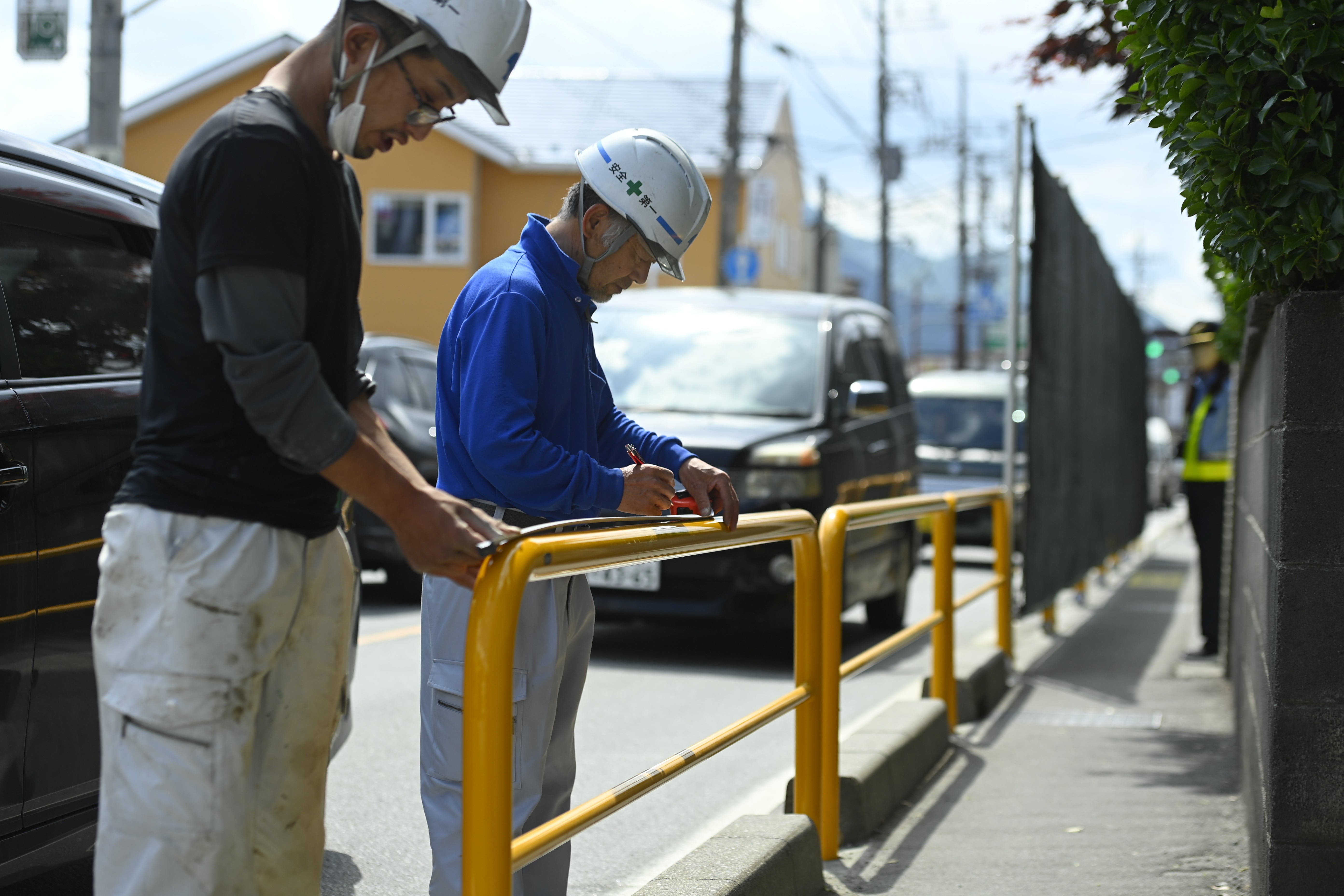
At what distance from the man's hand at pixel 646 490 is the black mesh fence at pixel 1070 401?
213 inches

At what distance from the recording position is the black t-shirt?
1.94 metres

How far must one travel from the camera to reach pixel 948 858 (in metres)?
4.46

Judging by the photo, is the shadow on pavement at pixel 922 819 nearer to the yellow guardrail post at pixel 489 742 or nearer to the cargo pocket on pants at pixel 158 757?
the yellow guardrail post at pixel 489 742

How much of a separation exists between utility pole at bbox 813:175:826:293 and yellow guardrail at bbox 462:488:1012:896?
1189 inches

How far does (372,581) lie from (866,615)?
13.5 ft

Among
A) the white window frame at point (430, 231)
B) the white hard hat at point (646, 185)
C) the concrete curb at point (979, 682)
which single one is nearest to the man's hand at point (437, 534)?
the white hard hat at point (646, 185)

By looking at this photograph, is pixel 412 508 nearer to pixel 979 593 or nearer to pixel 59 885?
pixel 59 885

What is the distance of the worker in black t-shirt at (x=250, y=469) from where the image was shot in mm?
1953

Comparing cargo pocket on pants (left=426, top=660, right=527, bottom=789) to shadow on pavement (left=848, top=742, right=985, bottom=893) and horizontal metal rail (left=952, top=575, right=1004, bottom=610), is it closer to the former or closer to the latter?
shadow on pavement (left=848, top=742, right=985, bottom=893)

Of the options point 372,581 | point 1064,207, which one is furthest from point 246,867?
point 372,581

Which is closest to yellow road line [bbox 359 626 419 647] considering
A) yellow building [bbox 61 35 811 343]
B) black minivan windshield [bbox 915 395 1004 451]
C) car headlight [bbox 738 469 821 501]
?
car headlight [bbox 738 469 821 501]

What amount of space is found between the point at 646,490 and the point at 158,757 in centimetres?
125

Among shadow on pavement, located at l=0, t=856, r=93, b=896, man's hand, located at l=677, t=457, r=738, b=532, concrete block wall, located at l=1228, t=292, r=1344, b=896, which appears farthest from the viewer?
shadow on pavement, located at l=0, t=856, r=93, b=896

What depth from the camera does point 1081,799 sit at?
530cm
